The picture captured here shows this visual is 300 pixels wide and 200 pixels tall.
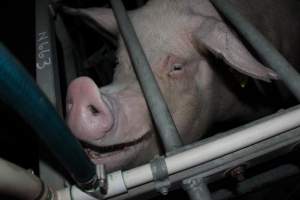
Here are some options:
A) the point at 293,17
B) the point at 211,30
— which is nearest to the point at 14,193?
the point at 211,30

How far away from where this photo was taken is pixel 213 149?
3.31 ft

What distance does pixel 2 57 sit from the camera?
717 millimetres

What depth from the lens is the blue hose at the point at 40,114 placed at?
74 cm

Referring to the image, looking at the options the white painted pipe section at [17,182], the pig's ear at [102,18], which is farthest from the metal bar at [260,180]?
the white painted pipe section at [17,182]

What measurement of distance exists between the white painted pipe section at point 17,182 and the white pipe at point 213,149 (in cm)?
14

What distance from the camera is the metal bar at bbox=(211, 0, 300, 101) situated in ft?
3.99

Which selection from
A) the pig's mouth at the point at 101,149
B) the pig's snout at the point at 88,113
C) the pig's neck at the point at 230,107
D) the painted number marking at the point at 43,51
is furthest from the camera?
the pig's neck at the point at 230,107

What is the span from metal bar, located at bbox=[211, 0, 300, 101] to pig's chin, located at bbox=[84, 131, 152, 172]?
75 centimetres

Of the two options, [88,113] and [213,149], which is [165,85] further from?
[213,149]

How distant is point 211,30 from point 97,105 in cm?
78

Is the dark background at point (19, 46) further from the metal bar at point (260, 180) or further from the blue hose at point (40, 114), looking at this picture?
the blue hose at point (40, 114)

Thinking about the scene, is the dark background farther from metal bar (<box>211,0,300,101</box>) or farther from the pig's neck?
metal bar (<box>211,0,300,101</box>)

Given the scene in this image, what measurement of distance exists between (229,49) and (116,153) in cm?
77

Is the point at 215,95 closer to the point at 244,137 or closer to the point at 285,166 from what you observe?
the point at 285,166
